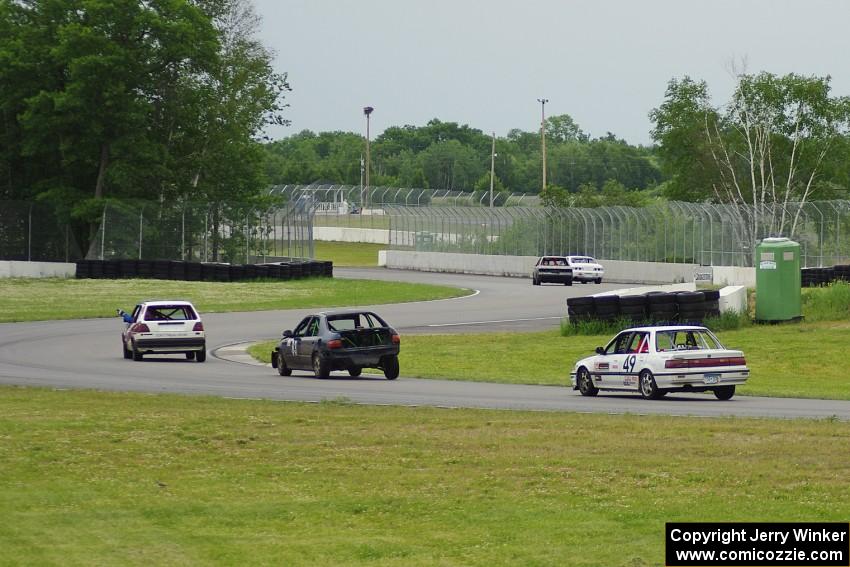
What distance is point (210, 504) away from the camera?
41.3ft

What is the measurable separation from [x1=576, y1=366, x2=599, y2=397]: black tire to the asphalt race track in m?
0.15

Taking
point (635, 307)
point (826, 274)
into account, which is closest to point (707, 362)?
point (635, 307)

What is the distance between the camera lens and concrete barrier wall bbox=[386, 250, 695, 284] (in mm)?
69625

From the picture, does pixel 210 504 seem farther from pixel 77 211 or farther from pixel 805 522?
pixel 77 211

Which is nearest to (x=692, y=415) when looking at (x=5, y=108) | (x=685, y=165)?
(x=5, y=108)

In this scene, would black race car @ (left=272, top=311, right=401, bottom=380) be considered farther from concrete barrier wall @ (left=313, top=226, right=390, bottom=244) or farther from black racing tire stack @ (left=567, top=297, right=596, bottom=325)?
concrete barrier wall @ (left=313, top=226, right=390, bottom=244)

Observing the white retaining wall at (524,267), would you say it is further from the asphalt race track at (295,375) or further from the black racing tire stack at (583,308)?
the black racing tire stack at (583,308)

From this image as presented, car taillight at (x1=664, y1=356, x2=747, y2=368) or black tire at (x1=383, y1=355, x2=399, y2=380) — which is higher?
car taillight at (x1=664, y1=356, x2=747, y2=368)

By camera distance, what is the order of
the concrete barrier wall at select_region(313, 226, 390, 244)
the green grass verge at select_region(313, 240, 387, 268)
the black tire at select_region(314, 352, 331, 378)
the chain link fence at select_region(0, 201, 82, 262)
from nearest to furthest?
the black tire at select_region(314, 352, 331, 378) → the chain link fence at select_region(0, 201, 82, 262) → the green grass verge at select_region(313, 240, 387, 268) → the concrete barrier wall at select_region(313, 226, 390, 244)

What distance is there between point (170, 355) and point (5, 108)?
44.4m

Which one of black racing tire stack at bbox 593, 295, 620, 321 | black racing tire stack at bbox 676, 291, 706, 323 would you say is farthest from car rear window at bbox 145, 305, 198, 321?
black racing tire stack at bbox 676, 291, 706, 323

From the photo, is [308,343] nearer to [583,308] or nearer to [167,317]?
[167,317]

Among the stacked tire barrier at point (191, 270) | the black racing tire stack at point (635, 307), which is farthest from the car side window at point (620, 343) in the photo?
the stacked tire barrier at point (191, 270)

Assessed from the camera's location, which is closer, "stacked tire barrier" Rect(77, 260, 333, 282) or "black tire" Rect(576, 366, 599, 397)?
"black tire" Rect(576, 366, 599, 397)
